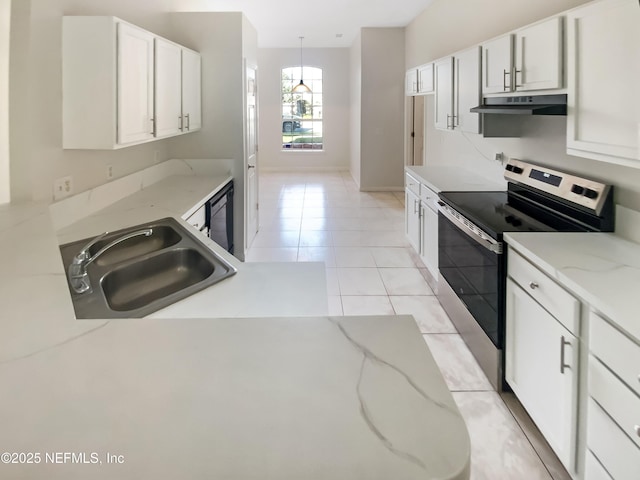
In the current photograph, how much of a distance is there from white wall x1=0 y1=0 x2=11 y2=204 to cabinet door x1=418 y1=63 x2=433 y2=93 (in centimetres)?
386

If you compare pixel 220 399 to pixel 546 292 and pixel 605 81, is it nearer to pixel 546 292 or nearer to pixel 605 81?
pixel 546 292

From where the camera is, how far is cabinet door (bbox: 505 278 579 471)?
6.15 feet

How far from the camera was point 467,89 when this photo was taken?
3.90m

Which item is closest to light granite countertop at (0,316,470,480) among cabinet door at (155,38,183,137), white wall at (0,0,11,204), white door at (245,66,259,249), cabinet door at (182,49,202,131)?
white wall at (0,0,11,204)

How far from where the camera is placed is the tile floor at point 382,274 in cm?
225

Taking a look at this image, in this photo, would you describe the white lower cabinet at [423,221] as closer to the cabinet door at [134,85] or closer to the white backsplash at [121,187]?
the white backsplash at [121,187]

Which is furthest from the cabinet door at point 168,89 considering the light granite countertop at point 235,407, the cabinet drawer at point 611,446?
the cabinet drawer at point 611,446

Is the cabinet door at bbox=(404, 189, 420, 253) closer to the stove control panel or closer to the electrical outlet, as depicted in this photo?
the stove control panel

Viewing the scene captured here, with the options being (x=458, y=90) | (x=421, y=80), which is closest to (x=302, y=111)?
(x=421, y=80)

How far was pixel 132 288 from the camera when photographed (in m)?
2.25

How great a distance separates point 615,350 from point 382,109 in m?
8.05

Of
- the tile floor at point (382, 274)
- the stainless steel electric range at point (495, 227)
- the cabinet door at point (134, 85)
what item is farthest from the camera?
the cabinet door at point (134, 85)

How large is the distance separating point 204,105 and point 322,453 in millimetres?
4623

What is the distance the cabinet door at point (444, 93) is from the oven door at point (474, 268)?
1138 mm
